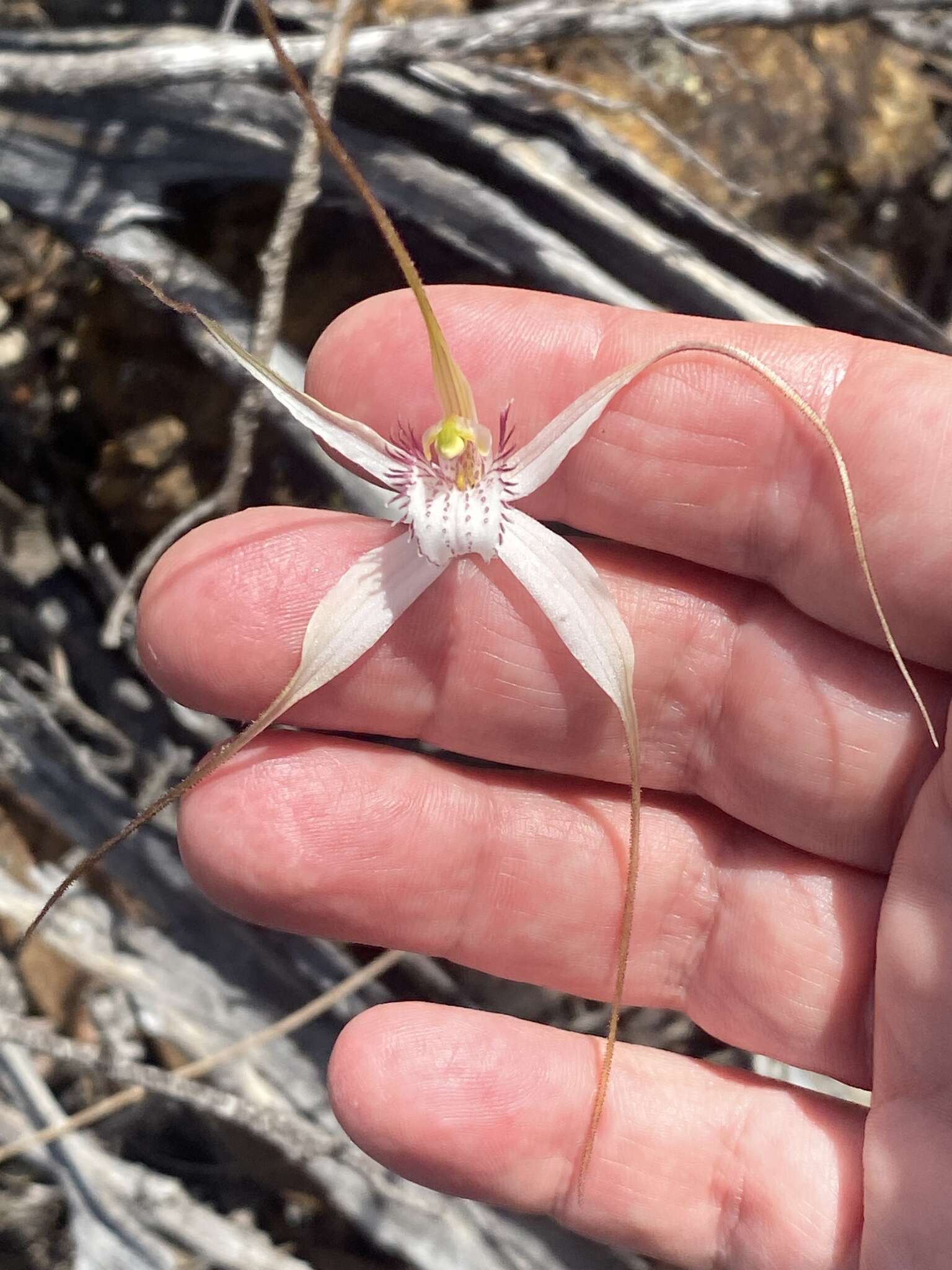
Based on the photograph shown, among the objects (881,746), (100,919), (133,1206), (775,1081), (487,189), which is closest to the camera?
(881,746)

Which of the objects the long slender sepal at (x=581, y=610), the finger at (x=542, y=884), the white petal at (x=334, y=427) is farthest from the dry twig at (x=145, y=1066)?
the white petal at (x=334, y=427)

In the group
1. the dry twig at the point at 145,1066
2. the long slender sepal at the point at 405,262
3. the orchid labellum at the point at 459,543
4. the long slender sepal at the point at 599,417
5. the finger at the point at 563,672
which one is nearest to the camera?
the long slender sepal at the point at 405,262

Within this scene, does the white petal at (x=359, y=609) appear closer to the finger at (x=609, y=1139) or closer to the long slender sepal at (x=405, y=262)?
the long slender sepal at (x=405, y=262)

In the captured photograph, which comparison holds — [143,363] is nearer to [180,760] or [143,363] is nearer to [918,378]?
[180,760]

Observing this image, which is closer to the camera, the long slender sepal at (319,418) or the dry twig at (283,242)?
the long slender sepal at (319,418)

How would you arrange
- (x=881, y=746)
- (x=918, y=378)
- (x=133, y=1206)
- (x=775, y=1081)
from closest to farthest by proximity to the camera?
(x=918, y=378) → (x=881, y=746) → (x=775, y=1081) → (x=133, y=1206)

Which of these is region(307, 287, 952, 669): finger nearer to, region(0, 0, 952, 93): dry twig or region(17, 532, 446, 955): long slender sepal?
region(17, 532, 446, 955): long slender sepal

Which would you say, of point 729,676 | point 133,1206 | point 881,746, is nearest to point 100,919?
point 133,1206

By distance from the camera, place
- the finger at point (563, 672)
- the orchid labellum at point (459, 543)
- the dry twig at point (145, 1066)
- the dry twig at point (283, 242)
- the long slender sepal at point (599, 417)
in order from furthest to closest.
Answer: the dry twig at point (145, 1066)
the dry twig at point (283, 242)
the finger at point (563, 672)
the orchid labellum at point (459, 543)
the long slender sepal at point (599, 417)
